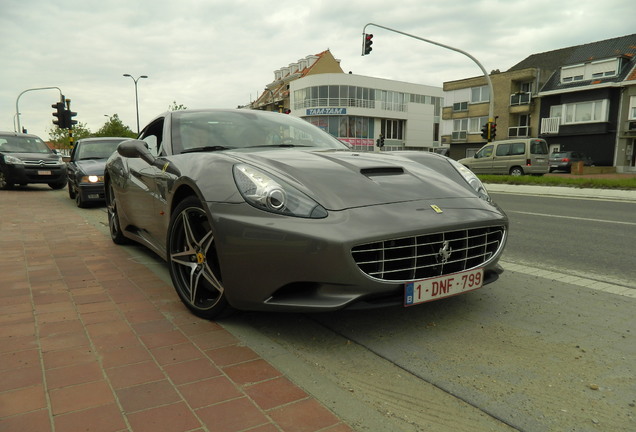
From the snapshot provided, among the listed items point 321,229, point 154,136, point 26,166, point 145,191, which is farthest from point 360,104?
point 321,229

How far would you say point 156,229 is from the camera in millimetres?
3809

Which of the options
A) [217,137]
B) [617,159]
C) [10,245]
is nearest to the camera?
[217,137]

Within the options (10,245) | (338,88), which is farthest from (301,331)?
(338,88)

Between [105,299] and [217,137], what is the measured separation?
1.45 m

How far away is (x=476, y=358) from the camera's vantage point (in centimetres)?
238

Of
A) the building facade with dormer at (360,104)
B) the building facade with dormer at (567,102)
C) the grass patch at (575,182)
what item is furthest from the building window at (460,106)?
the grass patch at (575,182)

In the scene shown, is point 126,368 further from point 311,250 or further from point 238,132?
point 238,132

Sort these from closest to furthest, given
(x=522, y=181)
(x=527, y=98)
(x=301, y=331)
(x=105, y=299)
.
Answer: (x=301, y=331) < (x=105, y=299) < (x=522, y=181) < (x=527, y=98)

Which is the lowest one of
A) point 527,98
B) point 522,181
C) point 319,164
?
point 522,181

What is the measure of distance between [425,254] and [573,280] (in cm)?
204

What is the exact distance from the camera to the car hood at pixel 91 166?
9.51 m

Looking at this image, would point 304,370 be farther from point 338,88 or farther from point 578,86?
point 338,88

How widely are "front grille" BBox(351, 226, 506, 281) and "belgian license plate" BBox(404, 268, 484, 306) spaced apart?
0.05 m

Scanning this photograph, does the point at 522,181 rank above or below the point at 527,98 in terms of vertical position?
below
